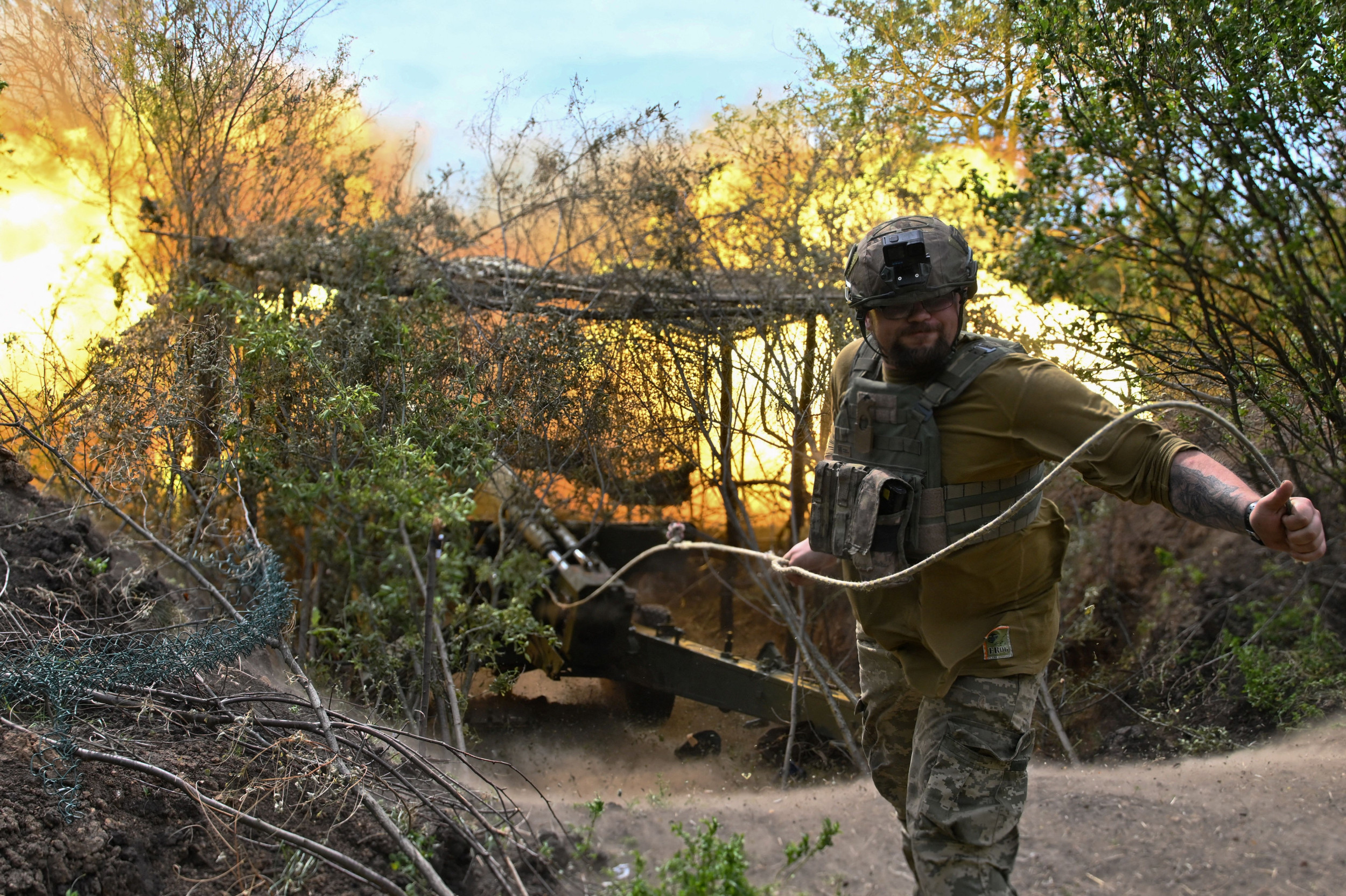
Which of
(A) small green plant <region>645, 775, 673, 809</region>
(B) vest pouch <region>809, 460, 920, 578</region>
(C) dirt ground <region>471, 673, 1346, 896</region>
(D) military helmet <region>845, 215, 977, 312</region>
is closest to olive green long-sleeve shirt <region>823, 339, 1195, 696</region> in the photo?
(B) vest pouch <region>809, 460, 920, 578</region>

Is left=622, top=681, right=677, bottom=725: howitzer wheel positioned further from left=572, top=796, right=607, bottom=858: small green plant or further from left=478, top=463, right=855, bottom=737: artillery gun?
left=572, top=796, right=607, bottom=858: small green plant

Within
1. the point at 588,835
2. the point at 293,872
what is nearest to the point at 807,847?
the point at 588,835

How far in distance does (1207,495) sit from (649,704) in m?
5.17

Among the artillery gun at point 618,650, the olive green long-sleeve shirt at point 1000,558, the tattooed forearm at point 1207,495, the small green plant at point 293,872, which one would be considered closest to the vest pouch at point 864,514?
the olive green long-sleeve shirt at point 1000,558

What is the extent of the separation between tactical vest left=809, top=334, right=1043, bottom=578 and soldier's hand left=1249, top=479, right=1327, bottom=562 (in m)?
0.71

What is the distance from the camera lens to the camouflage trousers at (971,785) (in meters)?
2.88

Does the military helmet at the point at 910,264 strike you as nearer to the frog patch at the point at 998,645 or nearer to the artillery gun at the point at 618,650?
the frog patch at the point at 998,645

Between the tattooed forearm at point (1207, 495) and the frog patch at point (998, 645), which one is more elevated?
the tattooed forearm at point (1207, 495)

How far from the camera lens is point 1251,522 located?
2.19m

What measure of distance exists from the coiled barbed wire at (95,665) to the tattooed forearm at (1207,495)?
3063 millimetres

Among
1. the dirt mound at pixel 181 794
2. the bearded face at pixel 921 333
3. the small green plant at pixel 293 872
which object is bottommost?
the small green plant at pixel 293 872

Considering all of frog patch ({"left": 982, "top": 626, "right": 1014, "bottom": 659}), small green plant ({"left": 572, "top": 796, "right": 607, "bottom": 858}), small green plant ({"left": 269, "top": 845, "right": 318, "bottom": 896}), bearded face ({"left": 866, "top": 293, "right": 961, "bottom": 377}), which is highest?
bearded face ({"left": 866, "top": 293, "right": 961, "bottom": 377})

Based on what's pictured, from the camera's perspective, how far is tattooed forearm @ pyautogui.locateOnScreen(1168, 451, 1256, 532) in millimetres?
2277

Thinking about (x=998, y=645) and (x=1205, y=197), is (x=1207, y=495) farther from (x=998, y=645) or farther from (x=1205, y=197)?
(x=1205, y=197)
